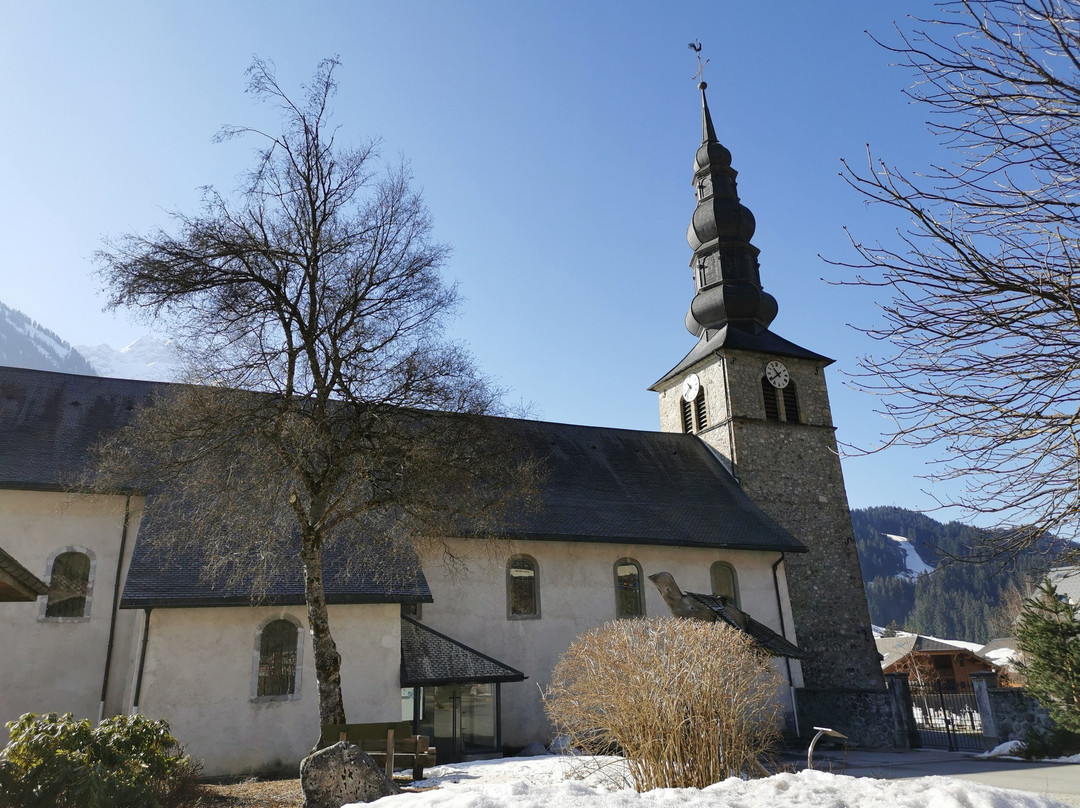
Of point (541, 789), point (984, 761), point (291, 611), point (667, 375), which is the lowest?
point (984, 761)

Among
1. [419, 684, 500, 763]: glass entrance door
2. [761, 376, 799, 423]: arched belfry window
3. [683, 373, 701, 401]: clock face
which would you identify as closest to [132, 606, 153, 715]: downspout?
[419, 684, 500, 763]: glass entrance door

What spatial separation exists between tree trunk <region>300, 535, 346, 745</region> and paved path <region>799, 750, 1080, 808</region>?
755cm

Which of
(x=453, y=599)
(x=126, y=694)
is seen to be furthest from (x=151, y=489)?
(x=453, y=599)

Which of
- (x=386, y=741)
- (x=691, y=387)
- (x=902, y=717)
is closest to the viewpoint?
(x=386, y=741)

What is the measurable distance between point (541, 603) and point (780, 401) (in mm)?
12742

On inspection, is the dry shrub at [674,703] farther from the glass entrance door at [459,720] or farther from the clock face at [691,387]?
the clock face at [691,387]

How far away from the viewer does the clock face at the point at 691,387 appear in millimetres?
28656

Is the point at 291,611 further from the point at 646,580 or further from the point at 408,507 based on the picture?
the point at 646,580

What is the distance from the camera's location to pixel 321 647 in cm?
1223

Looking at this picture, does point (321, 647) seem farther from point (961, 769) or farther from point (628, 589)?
point (961, 769)

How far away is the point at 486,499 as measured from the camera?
13.7 meters

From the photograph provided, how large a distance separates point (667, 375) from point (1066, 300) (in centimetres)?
2553

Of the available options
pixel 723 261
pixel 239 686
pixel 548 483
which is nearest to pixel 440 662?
pixel 239 686

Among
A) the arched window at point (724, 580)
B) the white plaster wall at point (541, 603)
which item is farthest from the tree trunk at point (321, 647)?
the arched window at point (724, 580)
